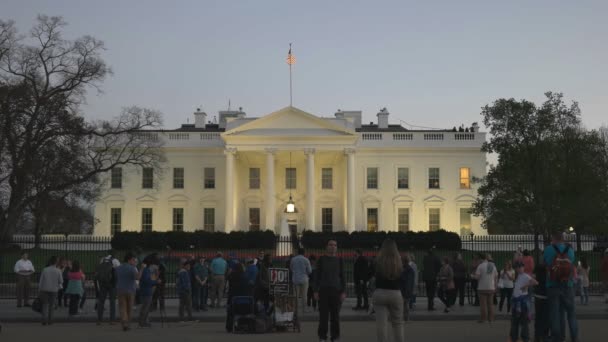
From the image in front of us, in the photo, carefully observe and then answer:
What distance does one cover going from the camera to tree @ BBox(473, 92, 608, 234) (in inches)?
1371

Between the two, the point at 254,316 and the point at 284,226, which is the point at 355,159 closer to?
the point at 284,226

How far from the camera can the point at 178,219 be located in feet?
187

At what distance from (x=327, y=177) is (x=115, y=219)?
1650 cm

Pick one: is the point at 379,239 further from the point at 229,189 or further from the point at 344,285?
the point at 344,285

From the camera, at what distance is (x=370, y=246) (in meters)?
47.9

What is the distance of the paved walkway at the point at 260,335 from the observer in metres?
13.7

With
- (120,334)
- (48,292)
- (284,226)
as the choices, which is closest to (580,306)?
(120,334)

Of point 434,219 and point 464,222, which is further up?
point 434,219

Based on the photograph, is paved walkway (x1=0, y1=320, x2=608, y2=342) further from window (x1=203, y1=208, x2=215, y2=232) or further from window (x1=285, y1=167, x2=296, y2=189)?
window (x1=285, y1=167, x2=296, y2=189)

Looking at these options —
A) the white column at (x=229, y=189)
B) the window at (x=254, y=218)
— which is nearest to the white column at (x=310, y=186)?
the white column at (x=229, y=189)

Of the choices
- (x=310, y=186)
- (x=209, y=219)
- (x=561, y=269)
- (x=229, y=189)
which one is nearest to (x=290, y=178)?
(x=310, y=186)

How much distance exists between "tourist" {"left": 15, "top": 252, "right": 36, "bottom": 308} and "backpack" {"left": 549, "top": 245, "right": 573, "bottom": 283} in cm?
1436

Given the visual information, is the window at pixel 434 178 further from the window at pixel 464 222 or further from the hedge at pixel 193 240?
the hedge at pixel 193 240

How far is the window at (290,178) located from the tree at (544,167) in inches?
895
